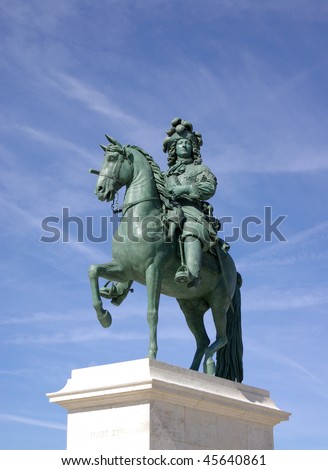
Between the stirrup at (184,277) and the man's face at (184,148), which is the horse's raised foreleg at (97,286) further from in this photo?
the man's face at (184,148)

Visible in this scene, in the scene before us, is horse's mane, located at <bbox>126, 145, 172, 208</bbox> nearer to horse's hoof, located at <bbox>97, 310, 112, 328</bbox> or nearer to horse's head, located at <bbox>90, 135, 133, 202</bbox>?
horse's head, located at <bbox>90, 135, 133, 202</bbox>

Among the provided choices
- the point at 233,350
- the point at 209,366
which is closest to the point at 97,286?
the point at 209,366

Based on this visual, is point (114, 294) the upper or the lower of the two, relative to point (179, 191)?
lower

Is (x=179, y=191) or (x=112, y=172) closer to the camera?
(x=112, y=172)

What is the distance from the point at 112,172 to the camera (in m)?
13.3

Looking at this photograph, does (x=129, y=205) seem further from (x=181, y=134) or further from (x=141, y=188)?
(x=181, y=134)

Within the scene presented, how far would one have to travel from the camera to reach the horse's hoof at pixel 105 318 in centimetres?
1301

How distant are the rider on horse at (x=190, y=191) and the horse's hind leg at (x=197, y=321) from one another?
1.29 metres

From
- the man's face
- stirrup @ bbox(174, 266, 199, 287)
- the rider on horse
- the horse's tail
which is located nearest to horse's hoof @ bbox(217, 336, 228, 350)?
the horse's tail

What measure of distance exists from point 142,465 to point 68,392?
5.59 feet

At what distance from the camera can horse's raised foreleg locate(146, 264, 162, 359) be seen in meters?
12.6

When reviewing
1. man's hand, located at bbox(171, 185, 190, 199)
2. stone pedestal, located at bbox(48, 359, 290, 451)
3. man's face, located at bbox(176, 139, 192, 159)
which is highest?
man's face, located at bbox(176, 139, 192, 159)

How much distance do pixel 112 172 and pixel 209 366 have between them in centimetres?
332

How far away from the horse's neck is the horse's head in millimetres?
112
